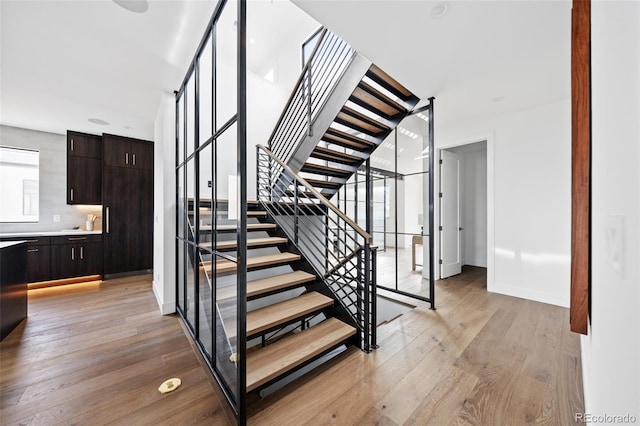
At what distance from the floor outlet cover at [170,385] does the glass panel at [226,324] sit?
30 cm

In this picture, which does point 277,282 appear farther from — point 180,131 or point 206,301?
point 180,131

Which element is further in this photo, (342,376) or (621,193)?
(342,376)

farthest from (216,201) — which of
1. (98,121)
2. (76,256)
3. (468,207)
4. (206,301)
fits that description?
(468,207)

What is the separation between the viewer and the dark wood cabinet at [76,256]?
423cm

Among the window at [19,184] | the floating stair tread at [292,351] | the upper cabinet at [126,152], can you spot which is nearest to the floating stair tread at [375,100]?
the floating stair tread at [292,351]

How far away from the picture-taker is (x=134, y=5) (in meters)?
1.98

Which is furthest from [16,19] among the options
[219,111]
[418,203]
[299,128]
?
[418,203]

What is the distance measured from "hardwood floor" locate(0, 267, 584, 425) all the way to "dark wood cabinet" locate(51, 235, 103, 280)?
169 cm

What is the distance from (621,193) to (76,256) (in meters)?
6.42

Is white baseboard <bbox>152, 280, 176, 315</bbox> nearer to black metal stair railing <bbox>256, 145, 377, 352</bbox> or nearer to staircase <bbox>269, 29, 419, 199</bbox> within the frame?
black metal stair railing <bbox>256, 145, 377, 352</bbox>

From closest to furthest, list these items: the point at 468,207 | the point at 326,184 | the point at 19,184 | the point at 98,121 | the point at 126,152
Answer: the point at 326,184 < the point at 98,121 < the point at 19,184 < the point at 126,152 < the point at 468,207

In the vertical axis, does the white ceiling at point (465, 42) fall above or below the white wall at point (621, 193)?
above

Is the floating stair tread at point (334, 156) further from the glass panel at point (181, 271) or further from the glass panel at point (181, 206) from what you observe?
the glass panel at point (181, 271)

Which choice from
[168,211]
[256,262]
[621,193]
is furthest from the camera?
[168,211]
